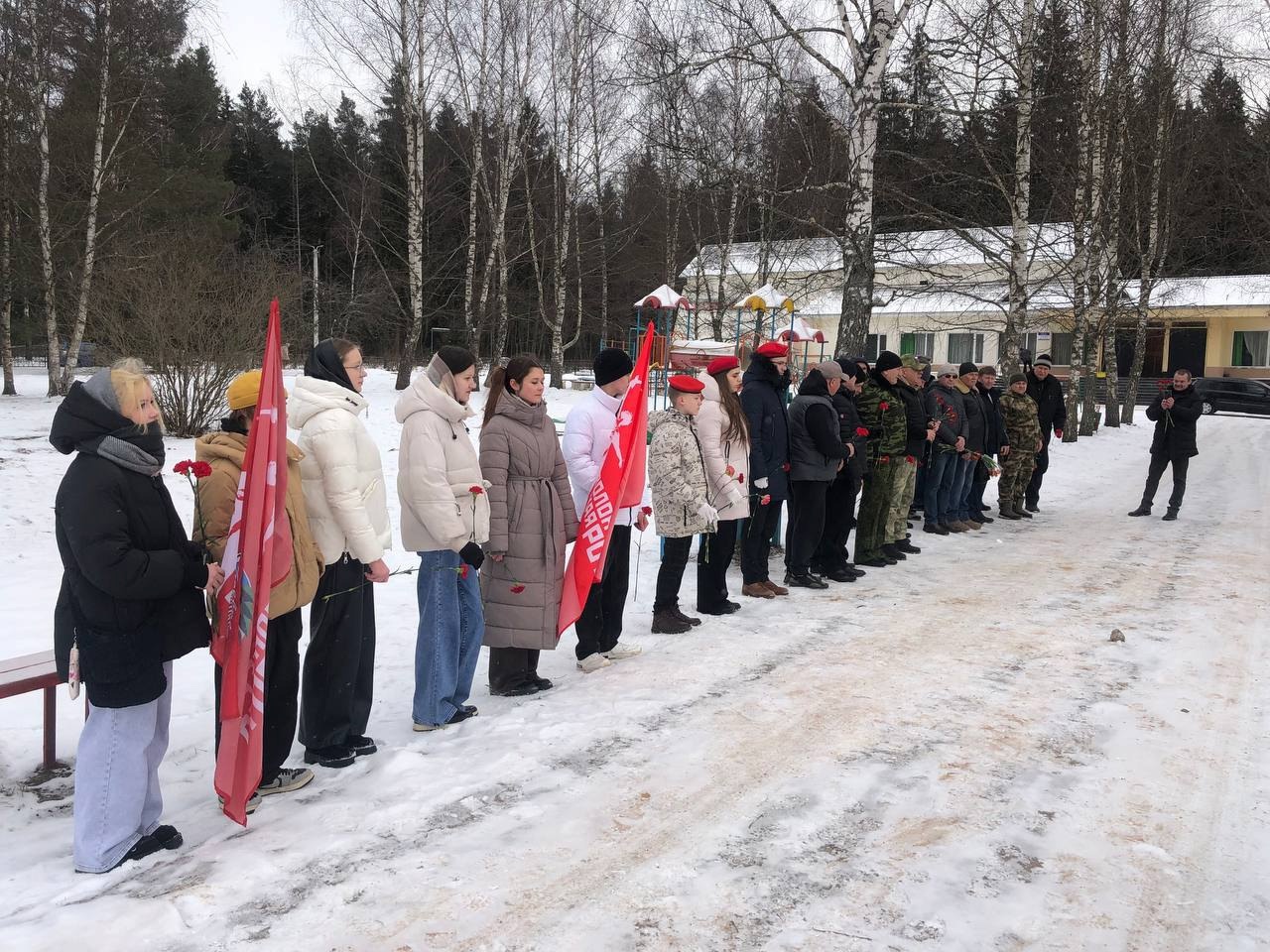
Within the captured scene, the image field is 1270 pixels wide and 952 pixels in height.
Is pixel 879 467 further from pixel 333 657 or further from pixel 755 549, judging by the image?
pixel 333 657

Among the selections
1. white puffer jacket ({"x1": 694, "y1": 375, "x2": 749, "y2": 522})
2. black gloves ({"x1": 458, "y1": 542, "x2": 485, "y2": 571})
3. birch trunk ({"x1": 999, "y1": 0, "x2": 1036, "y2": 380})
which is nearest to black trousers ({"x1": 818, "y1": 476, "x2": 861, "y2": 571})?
white puffer jacket ({"x1": 694, "y1": 375, "x2": 749, "y2": 522})

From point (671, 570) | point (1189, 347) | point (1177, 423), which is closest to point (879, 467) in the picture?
point (671, 570)

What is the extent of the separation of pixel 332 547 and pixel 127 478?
3.56ft

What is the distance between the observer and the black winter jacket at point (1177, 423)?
40.0 ft

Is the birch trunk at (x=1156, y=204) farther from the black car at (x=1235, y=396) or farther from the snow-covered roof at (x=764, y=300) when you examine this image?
the black car at (x=1235, y=396)

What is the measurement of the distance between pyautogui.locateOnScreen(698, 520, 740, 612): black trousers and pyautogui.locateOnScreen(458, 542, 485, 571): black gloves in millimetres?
2558

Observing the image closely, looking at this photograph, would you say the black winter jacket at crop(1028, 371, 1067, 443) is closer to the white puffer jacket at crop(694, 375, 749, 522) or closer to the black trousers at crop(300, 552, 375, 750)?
the white puffer jacket at crop(694, 375, 749, 522)

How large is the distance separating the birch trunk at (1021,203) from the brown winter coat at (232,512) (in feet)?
47.2

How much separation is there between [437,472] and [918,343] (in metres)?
42.6

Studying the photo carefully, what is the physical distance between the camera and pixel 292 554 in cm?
399

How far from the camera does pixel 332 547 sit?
4.37 meters

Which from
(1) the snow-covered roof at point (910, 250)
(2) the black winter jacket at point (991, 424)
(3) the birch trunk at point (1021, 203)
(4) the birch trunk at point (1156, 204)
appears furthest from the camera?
(4) the birch trunk at point (1156, 204)

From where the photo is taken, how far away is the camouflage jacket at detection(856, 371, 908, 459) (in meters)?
9.18

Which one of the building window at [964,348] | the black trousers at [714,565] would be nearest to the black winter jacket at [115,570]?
the black trousers at [714,565]
